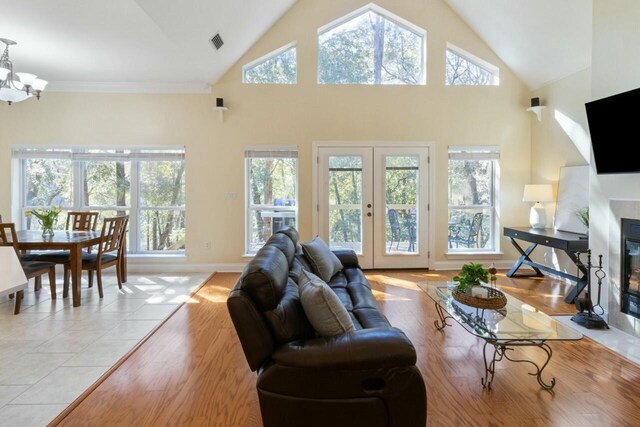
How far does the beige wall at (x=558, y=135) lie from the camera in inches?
177

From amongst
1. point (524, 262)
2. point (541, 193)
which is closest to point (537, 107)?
point (541, 193)

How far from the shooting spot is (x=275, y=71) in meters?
5.42

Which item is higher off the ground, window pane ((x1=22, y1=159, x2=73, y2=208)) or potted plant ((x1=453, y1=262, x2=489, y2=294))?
window pane ((x1=22, y1=159, x2=73, y2=208))

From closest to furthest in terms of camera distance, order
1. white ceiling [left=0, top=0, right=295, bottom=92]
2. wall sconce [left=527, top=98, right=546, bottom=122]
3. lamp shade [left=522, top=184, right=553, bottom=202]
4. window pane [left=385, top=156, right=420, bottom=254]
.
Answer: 1. white ceiling [left=0, top=0, right=295, bottom=92]
2. lamp shade [left=522, top=184, right=553, bottom=202]
3. wall sconce [left=527, top=98, right=546, bottom=122]
4. window pane [left=385, top=156, right=420, bottom=254]

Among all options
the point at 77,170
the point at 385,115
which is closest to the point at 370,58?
the point at 385,115

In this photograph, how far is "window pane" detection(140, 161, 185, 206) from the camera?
5461 millimetres

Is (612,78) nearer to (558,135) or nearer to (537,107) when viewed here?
(558,135)

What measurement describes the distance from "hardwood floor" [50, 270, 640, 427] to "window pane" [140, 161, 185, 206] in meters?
2.71

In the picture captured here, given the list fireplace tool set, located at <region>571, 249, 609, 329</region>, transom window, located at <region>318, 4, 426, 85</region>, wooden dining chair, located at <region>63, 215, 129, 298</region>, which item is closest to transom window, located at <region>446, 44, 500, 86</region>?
transom window, located at <region>318, 4, 426, 85</region>

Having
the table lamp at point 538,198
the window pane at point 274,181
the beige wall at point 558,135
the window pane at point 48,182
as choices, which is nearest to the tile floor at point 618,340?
the beige wall at point 558,135

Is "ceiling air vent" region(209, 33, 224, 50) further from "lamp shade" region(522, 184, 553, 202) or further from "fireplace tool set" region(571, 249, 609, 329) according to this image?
"fireplace tool set" region(571, 249, 609, 329)

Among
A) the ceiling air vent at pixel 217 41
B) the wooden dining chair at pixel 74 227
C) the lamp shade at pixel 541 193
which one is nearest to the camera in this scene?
the wooden dining chair at pixel 74 227

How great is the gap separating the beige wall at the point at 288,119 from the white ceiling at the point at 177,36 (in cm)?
22

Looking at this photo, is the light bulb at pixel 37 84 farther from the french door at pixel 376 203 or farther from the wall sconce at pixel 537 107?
the wall sconce at pixel 537 107
